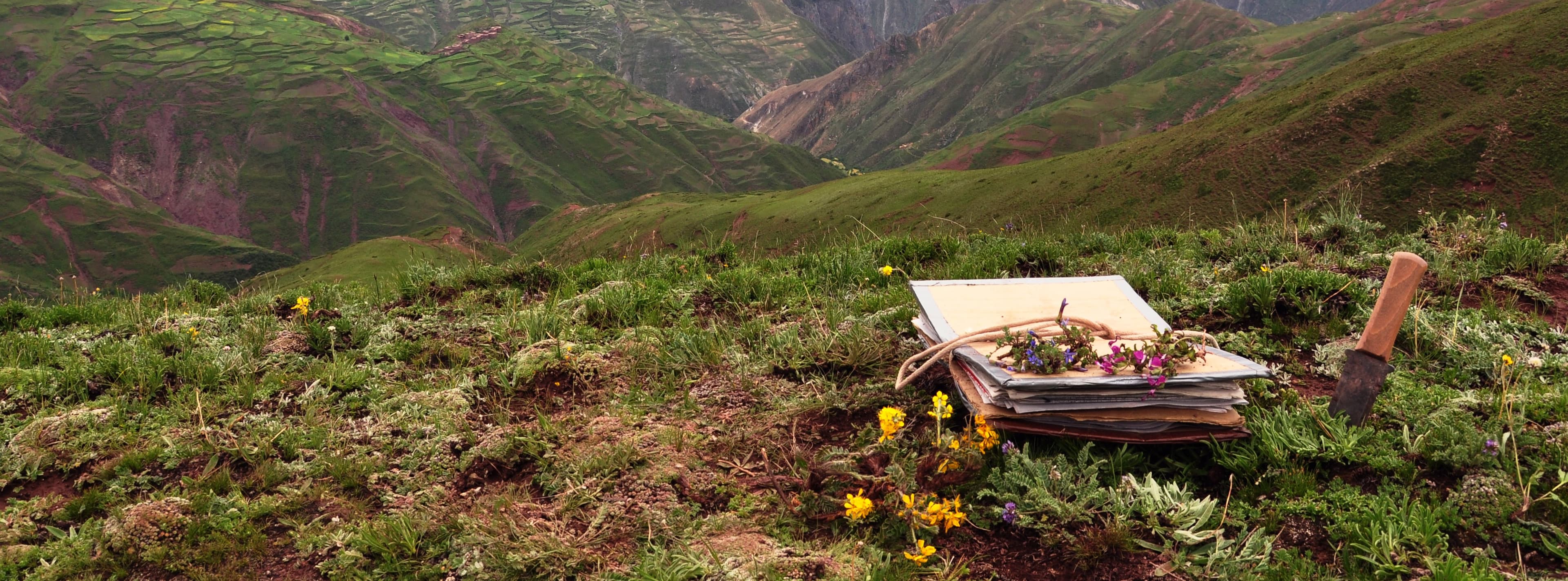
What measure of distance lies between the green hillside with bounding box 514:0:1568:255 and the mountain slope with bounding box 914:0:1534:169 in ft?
302

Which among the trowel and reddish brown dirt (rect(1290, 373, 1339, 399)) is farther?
reddish brown dirt (rect(1290, 373, 1339, 399))

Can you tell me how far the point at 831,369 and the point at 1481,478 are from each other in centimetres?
288

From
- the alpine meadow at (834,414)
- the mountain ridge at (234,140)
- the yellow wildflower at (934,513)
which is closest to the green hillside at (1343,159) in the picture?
the alpine meadow at (834,414)

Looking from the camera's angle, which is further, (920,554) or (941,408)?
(941,408)

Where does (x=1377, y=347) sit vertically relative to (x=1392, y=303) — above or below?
below

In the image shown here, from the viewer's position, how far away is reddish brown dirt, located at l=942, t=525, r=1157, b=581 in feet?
8.99

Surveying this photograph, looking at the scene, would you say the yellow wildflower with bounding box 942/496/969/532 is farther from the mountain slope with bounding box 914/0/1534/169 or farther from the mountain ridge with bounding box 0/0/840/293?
the mountain ridge with bounding box 0/0/840/293

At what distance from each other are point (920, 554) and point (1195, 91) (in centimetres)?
17998

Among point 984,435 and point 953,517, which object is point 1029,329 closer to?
point 984,435

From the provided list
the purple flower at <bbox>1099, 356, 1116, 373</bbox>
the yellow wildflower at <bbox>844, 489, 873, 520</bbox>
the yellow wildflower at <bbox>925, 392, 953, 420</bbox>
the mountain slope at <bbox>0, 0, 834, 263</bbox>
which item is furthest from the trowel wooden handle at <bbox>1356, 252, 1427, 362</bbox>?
the mountain slope at <bbox>0, 0, 834, 263</bbox>

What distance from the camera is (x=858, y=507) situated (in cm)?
300

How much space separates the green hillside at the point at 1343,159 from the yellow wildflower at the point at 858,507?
27.1m

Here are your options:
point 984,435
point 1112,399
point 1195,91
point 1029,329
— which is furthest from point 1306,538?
point 1195,91

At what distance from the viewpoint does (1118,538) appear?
279 cm
